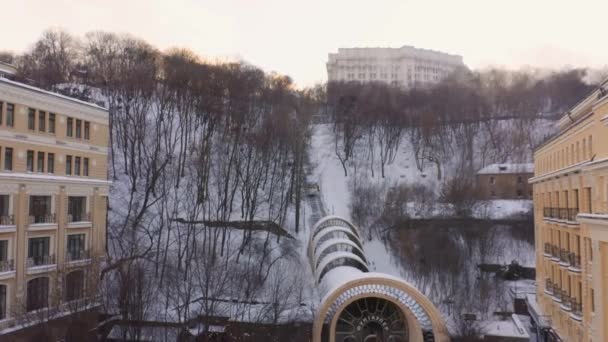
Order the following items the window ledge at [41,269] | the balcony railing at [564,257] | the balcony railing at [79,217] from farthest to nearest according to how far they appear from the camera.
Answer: the balcony railing at [79,217] → the balcony railing at [564,257] → the window ledge at [41,269]

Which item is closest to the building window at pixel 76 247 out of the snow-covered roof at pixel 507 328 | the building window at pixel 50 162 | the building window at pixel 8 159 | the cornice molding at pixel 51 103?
the building window at pixel 50 162

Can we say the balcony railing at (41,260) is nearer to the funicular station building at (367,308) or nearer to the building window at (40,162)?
the building window at (40,162)

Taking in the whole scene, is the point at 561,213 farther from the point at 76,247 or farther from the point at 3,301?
the point at 3,301

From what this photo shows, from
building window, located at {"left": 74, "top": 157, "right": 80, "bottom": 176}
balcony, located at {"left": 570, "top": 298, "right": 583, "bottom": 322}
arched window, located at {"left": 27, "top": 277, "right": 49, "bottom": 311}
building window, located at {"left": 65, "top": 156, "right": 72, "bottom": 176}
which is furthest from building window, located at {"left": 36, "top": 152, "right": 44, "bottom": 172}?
balcony, located at {"left": 570, "top": 298, "right": 583, "bottom": 322}

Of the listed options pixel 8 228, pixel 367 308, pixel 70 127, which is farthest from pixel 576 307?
pixel 70 127

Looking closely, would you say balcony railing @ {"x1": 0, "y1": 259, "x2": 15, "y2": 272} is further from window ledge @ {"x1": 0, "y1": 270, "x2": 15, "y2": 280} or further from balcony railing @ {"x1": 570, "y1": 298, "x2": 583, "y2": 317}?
balcony railing @ {"x1": 570, "y1": 298, "x2": 583, "y2": 317}
